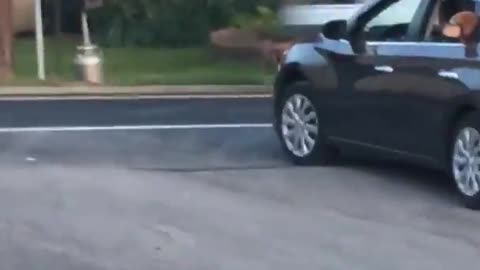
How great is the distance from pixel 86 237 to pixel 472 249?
2.26 metres

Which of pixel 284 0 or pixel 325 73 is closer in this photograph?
pixel 325 73

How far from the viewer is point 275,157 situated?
13633 millimetres

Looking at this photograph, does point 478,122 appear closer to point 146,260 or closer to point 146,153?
point 146,260

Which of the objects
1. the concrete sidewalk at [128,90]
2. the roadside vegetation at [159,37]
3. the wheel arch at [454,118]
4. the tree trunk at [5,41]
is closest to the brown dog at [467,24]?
the wheel arch at [454,118]

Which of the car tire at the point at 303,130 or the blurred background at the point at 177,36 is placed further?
the blurred background at the point at 177,36

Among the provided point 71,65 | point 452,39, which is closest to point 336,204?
point 452,39

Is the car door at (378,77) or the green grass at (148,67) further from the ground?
the car door at (378,77)

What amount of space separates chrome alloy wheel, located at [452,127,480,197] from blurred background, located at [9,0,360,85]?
1118 centimetres

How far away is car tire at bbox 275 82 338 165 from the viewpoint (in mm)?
12984

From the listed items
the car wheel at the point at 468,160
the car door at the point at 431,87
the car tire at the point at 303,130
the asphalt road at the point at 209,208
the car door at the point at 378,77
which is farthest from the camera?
the car tire at the point at 303,130

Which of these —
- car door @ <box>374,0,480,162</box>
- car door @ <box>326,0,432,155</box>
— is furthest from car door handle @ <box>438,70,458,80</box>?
car door @ <box>326,0,432,155</box>

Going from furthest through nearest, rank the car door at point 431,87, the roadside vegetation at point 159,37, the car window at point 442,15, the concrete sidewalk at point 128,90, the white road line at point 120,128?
1. the roadside vegetation at point 159,37
2. the concrete sidewalk at point 128,90
3. the white road line at point 120,128
4. the car window at point 442,15
5. the car door at point 431,87

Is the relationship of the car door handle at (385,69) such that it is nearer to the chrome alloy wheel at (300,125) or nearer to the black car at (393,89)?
the black car at (393,89)

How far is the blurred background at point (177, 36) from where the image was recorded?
24.0m
